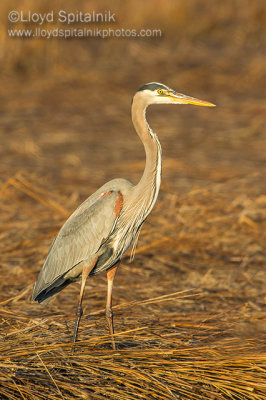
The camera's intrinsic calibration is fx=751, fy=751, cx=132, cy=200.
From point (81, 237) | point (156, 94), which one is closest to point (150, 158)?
point (156, 94)

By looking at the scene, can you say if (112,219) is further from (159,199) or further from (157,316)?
(159,199)

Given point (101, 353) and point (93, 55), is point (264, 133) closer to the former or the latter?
point (93, 55)

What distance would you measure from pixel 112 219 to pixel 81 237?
0.75 ft

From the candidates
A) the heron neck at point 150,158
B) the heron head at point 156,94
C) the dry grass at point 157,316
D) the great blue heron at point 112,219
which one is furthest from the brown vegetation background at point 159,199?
the heron head at point 156,94

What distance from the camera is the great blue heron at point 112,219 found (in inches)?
156

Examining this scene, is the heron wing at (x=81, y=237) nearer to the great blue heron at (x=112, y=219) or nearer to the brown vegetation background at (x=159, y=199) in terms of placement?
the great blue heron at (x=112, y=219)

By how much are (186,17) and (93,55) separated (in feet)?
8.64

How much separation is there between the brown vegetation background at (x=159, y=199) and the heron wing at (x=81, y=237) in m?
0.31

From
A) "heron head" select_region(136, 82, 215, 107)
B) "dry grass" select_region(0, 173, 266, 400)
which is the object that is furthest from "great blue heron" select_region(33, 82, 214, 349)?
"dry grass" select_region(0, 173, 266, 400)

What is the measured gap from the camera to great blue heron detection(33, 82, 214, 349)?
13.0 ft

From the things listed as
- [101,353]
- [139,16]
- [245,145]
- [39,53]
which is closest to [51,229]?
[101,353]

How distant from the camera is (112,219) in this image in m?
3.96

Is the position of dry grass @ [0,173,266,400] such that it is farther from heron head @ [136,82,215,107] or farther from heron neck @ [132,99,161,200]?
heron head @ [136,82,215,107]

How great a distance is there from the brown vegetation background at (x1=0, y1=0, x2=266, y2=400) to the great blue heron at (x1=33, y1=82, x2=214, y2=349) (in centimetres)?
28
